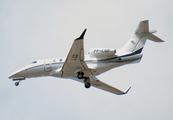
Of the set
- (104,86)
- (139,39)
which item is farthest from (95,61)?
(104,86)

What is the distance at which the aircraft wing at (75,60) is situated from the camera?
70.5ft

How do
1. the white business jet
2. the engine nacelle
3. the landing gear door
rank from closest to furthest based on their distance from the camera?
the engine nacelle
the white business jet
the landing gear door

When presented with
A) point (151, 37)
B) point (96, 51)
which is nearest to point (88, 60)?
point (96, 51)

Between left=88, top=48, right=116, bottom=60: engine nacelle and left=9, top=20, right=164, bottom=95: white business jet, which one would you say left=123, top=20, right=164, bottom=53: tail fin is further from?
left=88, top=48, right=116, bottom=60: engine nacelle

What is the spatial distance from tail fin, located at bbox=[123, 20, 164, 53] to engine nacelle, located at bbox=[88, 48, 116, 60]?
1.33 metres

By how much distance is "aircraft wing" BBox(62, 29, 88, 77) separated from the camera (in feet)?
70.5

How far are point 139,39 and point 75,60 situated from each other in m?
5.77

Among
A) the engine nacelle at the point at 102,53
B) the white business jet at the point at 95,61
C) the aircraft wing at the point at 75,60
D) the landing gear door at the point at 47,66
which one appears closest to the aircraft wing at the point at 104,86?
the white business jet at the point at 95,61

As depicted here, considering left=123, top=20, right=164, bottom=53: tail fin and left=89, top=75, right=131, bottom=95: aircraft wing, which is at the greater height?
left=123, top=20, right=164, bottom=53: tail fin

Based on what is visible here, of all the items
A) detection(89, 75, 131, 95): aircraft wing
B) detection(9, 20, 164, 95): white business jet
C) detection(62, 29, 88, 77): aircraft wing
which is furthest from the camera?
detection(89, 75, 131, 95): aircraft wing

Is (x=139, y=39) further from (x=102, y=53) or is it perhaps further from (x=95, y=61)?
(x=95, y=61)

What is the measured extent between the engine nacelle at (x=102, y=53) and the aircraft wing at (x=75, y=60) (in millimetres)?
1195

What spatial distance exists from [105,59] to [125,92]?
6.13 meters

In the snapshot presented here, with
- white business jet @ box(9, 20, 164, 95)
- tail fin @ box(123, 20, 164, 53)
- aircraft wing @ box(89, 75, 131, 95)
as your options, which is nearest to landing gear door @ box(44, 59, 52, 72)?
white business jet @ box(9, 20, 164, 95)
